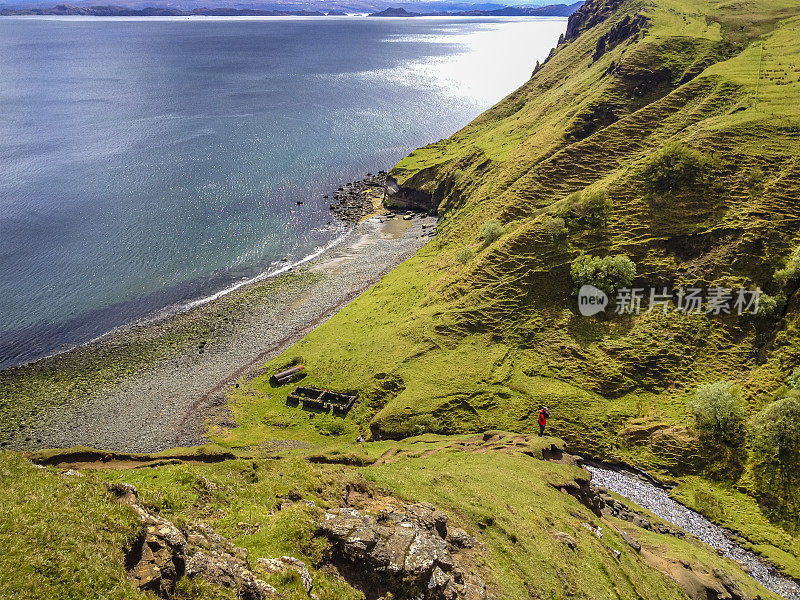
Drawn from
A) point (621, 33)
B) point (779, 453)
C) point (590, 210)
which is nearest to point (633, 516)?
point (779, 453)

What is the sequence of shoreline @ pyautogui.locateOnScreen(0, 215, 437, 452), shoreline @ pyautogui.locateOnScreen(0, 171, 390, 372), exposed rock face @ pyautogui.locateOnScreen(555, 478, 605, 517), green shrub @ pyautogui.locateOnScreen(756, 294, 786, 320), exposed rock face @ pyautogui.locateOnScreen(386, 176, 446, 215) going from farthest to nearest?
1. exposed rock face @ pyautogui.locateOnScreen(386, 176, 446, 215)
2. shoreline @ pyautogui.locateOnScreen(0, 171, 390, 372)
3. shoreline @ pyautogui.locateOnScreen(0, 215, 437, 452)
4. green shrub @ pyautogui.locateOnScreen(756, 294, 786, 320)
5. exposed rock face @ pyautogui.locateOnScreen(555, 478, 605, 517)

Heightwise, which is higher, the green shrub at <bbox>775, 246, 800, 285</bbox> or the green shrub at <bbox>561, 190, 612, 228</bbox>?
the green shrub at <bbox>561, 190, 612, 228</bbox>

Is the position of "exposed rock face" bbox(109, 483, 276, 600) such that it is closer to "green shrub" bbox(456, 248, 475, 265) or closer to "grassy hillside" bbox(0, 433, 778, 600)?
"grassy hillside" bbox(0, 433, 778, 600)

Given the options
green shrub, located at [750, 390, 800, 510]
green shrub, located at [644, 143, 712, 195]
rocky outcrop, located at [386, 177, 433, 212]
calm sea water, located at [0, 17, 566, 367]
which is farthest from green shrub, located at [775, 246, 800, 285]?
calm sea water, located at [0, 17, 566, 367]

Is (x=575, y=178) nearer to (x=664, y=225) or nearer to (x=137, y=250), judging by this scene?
(x=664, y=225)

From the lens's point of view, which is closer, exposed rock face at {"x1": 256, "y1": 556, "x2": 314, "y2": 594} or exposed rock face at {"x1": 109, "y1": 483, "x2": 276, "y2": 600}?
exposed rock face at {"x1": 109, "y1": 483, "x2": 276, "y2": 600}

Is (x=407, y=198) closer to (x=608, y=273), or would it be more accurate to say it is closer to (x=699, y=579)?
(x=608, y=273)

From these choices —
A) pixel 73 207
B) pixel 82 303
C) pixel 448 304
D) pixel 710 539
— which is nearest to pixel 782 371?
pixel 710 539
